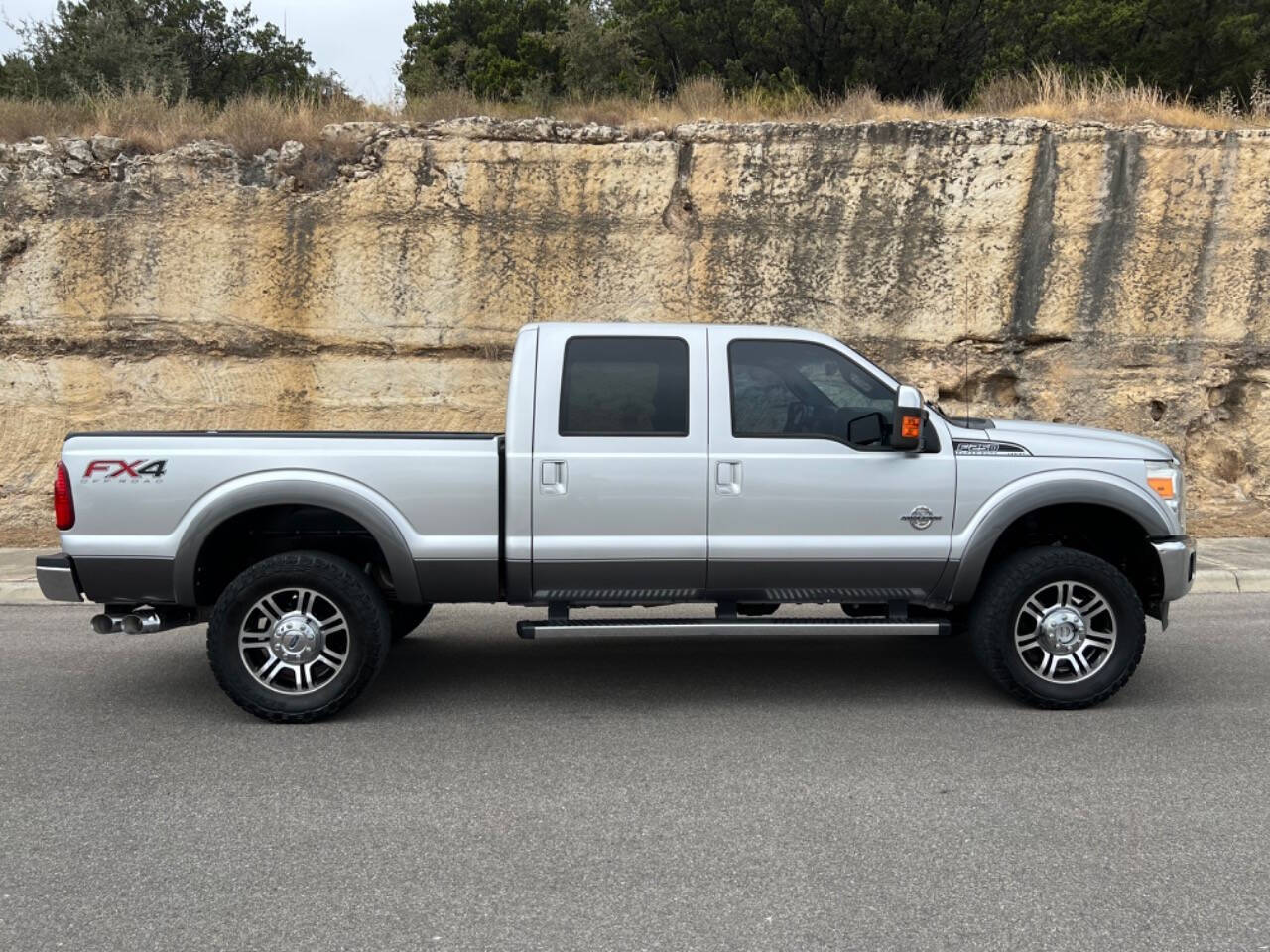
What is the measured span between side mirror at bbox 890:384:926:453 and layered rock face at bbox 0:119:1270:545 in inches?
288

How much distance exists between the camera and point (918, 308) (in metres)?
13.1

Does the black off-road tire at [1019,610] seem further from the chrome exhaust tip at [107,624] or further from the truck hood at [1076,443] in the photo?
the chrome exhaust tip at [107,624]

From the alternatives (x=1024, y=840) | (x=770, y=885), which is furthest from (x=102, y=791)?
(x=1024, y=840)

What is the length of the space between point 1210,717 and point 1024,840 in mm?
2262

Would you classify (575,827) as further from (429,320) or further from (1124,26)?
(1124,26)

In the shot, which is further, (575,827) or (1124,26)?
(1124,26)

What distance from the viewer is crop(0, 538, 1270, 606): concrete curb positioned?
9.71m

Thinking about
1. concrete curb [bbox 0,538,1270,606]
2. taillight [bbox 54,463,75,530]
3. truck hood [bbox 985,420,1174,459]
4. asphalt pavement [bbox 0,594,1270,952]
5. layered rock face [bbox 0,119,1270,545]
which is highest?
layered rock face [bbox 0,119,1270,545]

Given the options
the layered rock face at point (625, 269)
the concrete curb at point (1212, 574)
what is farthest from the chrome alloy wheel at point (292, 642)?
the layered rock face at point (625, 269)

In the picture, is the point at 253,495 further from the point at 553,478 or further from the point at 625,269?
the point at 625,269

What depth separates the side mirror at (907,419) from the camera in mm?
5746

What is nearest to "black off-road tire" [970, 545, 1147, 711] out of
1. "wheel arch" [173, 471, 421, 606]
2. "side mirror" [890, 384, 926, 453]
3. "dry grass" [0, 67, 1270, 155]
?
"side mirror" [890, 384, 926, 453]

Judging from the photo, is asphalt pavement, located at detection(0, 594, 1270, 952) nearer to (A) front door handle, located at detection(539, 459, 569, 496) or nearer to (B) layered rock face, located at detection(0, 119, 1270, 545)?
(A) front door handle, located at detection(539, 459, 569, 496)

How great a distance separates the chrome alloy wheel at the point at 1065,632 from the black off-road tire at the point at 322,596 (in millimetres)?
3445
